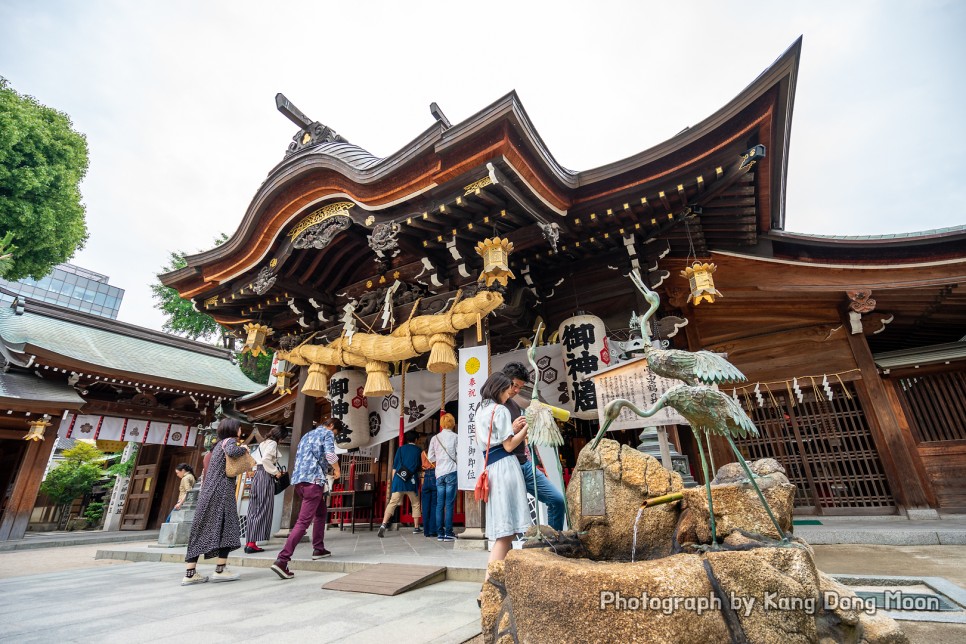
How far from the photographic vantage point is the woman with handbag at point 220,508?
463cm

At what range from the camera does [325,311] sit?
859 cm

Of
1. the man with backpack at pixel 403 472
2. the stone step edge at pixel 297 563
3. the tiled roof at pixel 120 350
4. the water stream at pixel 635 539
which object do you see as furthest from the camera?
the tiled roof at pixel 120 350

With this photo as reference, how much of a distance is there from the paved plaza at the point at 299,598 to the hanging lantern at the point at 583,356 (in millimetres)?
2468

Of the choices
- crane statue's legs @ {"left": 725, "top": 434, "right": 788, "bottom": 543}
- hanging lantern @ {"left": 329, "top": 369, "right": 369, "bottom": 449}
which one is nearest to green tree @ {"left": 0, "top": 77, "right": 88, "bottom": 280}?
hanging lantern @ {"left": 329, "top": 369, "right": 369, "bottom": 449}

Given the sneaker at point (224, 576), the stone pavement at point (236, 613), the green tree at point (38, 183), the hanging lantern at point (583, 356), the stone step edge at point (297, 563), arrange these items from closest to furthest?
A: the stone pavement at point (236, 613) < the stone step edge at point (297, 563) < the sneaker at point (224, 576) < the hanging lantern at point (583, 356) < the green tree at point (38, 183)

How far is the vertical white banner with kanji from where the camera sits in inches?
220

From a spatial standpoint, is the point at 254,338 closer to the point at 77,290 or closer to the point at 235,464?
the point at 235,464

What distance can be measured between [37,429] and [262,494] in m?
9.06

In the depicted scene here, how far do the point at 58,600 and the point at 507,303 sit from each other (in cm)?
610

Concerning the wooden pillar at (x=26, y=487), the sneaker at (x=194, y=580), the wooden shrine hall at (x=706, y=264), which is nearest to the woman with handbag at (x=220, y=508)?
the sneaker at (x=194, y=580)

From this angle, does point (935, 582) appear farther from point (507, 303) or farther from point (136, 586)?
point (136, 586)

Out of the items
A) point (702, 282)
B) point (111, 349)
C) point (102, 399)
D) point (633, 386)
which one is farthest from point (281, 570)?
point (111, 349)

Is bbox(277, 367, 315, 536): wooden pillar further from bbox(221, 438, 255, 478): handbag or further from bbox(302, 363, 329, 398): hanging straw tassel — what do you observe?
bbox(221, 438, 255, 478): handbag

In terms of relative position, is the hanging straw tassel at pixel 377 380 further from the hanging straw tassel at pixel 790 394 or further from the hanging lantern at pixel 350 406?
the hanging straw tassel at pixel 790 394
